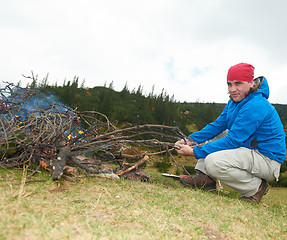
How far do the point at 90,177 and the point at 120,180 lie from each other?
0.43 meters

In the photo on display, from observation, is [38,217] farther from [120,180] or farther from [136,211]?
[120,180]

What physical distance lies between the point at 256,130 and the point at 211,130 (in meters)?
1.00

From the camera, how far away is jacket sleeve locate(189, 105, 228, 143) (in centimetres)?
409

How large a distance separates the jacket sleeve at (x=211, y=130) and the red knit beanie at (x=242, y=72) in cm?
95

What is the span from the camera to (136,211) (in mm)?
1850

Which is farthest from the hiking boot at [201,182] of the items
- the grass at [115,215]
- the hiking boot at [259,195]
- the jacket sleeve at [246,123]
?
the grass at [115,215]

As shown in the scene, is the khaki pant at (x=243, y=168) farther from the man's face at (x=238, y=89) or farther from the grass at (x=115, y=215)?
the man's face at (x=238, y=89)

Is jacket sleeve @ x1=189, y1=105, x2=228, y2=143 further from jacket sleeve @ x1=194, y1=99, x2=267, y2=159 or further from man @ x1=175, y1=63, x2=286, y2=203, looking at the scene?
jacket sleeve @ x1=194, y1=99, x2=267, y2=159

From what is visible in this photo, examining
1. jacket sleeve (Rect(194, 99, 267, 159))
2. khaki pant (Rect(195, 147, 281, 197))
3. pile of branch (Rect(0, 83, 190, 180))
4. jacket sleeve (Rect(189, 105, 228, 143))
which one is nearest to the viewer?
pile of branch (Rect(0, 83, 190, 180))

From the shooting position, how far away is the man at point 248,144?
10.1ft

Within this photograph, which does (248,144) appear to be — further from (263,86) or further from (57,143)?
(57,143)

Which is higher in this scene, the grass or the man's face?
the man's face

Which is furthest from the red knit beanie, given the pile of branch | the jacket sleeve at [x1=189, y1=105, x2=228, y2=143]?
the pile of branch

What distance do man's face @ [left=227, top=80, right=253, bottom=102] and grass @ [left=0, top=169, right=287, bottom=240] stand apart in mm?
1601
